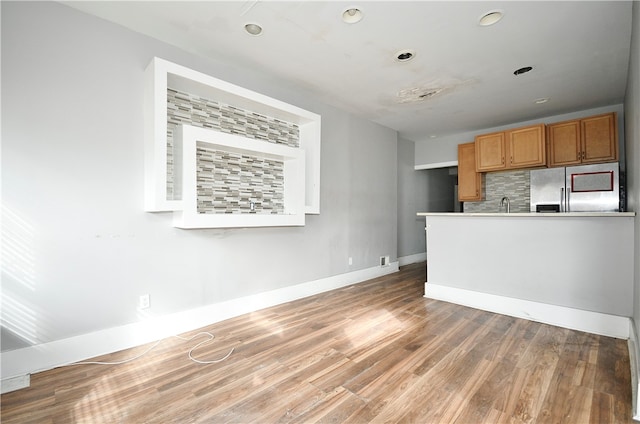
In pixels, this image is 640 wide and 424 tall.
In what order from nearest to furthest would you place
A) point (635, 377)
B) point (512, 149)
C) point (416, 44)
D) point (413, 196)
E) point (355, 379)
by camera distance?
point (635, 377) < point (355, 379) < point (416, 44) < point (512, 149) < point (413, 196)

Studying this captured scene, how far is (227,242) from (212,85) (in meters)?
1.56

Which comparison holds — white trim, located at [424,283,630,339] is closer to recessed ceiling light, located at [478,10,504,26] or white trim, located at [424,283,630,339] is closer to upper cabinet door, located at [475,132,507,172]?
upper cabinet door, located at [475,132,507,172]

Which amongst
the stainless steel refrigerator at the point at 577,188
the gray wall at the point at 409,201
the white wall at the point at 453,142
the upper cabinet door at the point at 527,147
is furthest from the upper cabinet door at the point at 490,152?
the gray wall at the point at 409,201

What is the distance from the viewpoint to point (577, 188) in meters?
4.18

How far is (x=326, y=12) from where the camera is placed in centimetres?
225

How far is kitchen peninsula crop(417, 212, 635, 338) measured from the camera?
2.64 meters

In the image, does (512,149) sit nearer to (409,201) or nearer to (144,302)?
(409,201)

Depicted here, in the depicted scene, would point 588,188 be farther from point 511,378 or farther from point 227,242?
point 227,242

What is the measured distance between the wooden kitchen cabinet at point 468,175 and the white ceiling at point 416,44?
4.71 feet

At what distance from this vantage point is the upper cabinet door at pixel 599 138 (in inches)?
155

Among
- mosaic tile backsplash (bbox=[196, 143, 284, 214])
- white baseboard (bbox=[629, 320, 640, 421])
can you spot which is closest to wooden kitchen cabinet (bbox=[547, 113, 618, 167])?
white baseboard (bbox=[629, 320, 640, 421])

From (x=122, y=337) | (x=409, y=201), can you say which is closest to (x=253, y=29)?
(x=122, y=337)

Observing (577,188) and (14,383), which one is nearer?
(14,383)

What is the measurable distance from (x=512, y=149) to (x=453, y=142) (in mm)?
1222
